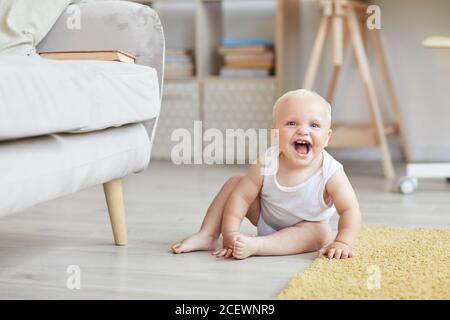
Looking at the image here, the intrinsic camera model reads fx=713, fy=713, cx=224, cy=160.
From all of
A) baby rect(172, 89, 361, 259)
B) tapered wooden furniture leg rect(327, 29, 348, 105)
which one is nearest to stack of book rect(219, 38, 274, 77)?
tapered wooden furniture leg rect(327, 29, 348, 105)

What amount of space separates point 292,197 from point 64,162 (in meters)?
0.48

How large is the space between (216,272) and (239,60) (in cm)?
198

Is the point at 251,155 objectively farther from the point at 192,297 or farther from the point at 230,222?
the point at 192,297

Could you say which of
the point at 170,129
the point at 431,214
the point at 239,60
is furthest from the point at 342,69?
the point at 431,214

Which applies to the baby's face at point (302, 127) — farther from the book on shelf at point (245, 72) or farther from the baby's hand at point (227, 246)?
the book on shelf at point (245, 72)

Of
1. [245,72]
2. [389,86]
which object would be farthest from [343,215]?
[245,72]

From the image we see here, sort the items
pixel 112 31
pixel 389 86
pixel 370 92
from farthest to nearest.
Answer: pixel 389 86 → pixel 370 92 → pixel 112 31

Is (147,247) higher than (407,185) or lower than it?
higher

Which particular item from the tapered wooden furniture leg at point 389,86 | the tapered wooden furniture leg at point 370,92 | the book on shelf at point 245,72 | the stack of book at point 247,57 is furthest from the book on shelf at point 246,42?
the tapered wooden furniture leg at point 370,92

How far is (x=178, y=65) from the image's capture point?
326cm

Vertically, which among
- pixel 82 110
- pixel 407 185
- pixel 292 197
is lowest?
pixel 407 185

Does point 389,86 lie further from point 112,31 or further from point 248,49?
point 112,31

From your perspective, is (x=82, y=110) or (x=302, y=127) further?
(x=302, y=127)
